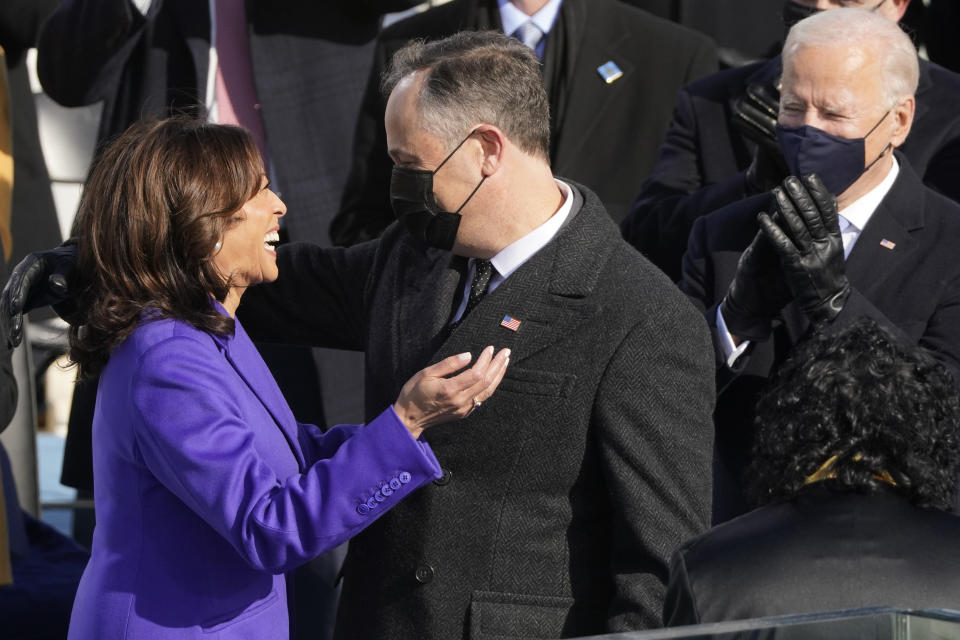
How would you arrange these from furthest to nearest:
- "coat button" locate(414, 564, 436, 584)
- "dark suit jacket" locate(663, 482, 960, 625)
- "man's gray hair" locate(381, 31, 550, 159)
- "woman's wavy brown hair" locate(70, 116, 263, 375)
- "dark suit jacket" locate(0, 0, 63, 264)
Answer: "dark suit jacket" locate(0, 0, 63, 264), "man's gray hair" locate(381, 31, 550, 159), "coat button" locate(414, 564, 436, 584), "woman's wavy brown hair" locate(70, 116, 263, 375), "dark suit jacket" locate(663, 482, 960, 625)

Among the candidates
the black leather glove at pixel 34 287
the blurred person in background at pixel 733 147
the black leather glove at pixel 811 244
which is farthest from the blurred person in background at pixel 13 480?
the black leather glove at pixel 811 244

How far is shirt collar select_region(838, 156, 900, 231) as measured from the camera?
3.46m

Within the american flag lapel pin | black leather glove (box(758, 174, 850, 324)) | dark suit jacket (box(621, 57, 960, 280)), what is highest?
the american flag lapel pin

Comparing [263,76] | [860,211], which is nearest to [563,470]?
[860,211]

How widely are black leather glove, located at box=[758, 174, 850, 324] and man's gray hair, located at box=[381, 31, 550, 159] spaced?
0.57m

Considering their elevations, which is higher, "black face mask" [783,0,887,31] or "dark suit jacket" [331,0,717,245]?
"black face mask" [783,0,887,31]

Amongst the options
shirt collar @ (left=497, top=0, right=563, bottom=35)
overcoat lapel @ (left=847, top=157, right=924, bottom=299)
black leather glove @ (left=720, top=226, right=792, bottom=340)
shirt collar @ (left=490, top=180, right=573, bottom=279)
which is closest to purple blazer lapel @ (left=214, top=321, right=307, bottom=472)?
shirt collar @ (left=490, top=180, right=573, bottom=279)

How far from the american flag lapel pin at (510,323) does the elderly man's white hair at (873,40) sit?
1.11m

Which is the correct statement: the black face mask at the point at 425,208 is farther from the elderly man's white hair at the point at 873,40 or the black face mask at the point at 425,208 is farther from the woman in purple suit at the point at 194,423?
the elderly man's white hair at the point at 873,40

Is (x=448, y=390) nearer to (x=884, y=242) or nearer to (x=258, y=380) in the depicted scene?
(x=258, y=380)

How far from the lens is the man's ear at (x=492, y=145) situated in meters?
2.92

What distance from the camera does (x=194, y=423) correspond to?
255cm

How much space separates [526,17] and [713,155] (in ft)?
2.25

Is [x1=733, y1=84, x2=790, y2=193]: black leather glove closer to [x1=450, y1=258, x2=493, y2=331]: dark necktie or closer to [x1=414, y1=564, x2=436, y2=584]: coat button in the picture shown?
[x1=450, y1=258, x2=493, y2=331]: dark necktie
